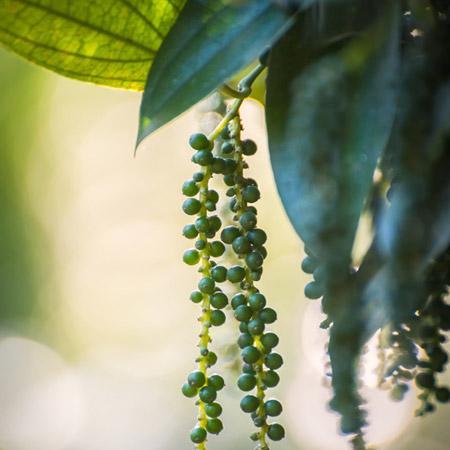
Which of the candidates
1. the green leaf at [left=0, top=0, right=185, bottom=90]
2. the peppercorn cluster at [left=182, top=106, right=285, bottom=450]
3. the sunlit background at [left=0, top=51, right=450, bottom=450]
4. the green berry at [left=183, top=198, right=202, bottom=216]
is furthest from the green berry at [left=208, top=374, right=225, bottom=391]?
the sunlit background at [left=0, top=51, right=450, bottom=450]

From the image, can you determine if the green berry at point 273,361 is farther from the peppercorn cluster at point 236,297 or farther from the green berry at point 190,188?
the green berry at point 190,188

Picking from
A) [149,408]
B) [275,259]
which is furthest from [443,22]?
[149,408]

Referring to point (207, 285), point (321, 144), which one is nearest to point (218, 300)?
point (207, 285)

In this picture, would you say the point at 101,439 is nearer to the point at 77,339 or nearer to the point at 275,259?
the point at 77,339

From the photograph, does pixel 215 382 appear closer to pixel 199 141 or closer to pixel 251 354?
pixel 251 354

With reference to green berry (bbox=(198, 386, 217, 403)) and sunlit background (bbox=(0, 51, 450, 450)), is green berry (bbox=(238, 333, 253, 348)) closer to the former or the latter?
green berry (bbox=(198, 386, 217, 403))

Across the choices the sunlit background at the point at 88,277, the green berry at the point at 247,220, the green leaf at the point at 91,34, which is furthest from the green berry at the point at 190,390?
the sunlit background at the point at 88,277
